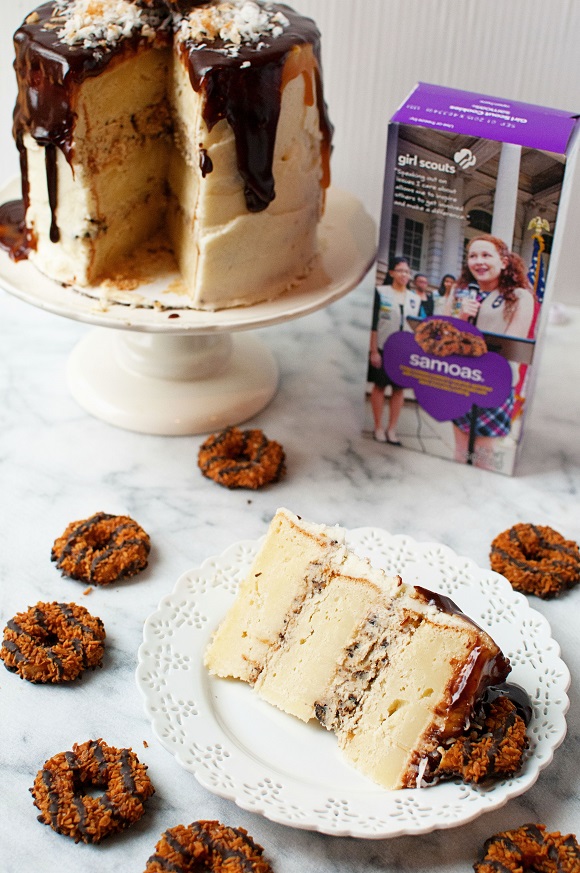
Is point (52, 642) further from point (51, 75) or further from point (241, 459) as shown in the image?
point (51, 75)

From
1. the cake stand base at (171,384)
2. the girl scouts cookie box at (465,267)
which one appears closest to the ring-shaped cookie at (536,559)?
the girl scouts cookie box at (465,267)

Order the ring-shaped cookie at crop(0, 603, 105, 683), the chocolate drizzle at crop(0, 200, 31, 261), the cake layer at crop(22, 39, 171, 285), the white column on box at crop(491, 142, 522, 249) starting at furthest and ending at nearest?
1. the chocolate drizzle at crop(0, 200, 31, 261)
2. the cake layer at crop(22, 39, 171, 285)
3. the white column on box at crop(491, 142, 522, 249)
4. the ring-shaped cookie at crop(0, 603, 105, 683)

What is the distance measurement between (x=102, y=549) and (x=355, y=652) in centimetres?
48

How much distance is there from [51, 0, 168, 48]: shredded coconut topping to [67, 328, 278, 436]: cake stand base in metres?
0.50

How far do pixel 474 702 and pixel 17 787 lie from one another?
56cm

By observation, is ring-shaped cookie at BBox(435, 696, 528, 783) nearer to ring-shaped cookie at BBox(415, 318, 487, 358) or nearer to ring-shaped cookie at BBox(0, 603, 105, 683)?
ring-shaped cookie at BBox(0, 603, 105, 683)

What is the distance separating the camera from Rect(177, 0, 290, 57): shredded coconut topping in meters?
1.59

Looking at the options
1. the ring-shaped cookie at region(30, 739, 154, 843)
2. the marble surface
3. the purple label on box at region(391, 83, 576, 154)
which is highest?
the purple label on box at region(391, 83, 576, 154)

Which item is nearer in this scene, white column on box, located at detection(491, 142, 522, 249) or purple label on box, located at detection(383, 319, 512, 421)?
white column on box, located at detection(491, 142, 522, 249)

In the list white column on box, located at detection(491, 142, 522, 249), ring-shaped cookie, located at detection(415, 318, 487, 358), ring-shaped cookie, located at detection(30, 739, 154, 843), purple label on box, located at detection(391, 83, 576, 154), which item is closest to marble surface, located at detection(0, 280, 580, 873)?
ring-shaped cookie, located at detection(30, 739, 154, 843)

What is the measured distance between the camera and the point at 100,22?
162 cm

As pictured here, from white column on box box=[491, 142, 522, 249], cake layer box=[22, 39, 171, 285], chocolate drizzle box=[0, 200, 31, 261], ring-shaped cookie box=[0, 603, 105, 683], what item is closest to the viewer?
ring-shaped cookie box=[0, 603, 105, 683]

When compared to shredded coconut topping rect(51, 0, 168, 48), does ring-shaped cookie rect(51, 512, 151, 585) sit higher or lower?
lower

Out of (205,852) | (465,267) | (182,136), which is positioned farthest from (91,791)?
(182,136)
